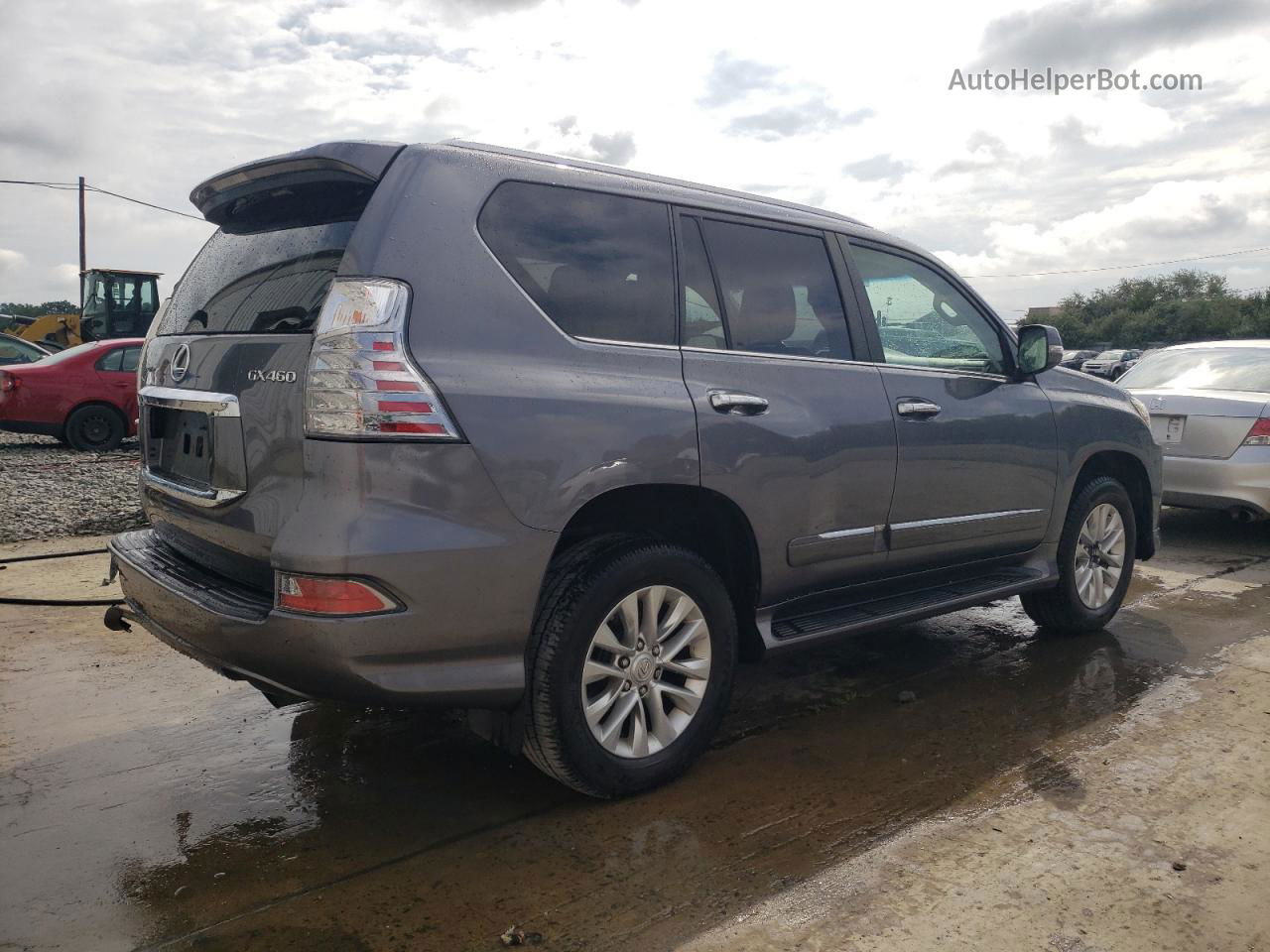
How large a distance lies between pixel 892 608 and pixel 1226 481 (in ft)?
14.9

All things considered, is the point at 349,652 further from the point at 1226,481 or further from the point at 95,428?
the point at 95,428

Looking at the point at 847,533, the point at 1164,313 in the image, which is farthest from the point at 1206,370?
the point at 1164,313

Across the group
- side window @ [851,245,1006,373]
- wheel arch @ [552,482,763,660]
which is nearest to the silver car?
side window @ [851,245,1006,373]

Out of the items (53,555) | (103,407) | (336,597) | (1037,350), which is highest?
(1037,350)

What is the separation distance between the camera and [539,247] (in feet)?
10.3

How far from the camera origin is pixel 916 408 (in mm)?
4082

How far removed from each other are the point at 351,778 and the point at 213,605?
84 cm

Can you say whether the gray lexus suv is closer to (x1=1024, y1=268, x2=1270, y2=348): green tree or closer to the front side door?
the front side door

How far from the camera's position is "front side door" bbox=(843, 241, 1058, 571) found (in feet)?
13.4

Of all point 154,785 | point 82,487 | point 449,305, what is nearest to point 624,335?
point 449,305

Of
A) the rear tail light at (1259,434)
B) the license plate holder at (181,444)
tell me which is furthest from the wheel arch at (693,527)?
the rear tail light at (1259,434)

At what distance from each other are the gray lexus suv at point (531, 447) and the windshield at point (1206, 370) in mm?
4834

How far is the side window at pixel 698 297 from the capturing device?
3484 mm

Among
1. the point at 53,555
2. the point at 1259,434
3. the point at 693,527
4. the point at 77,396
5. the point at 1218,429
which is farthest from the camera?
the point at 77,396
